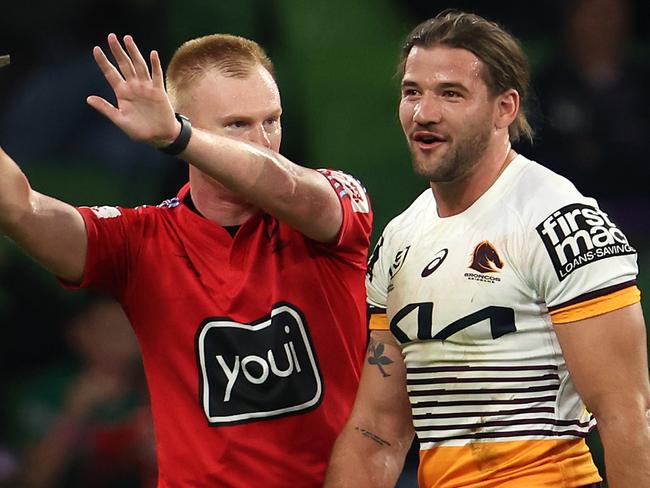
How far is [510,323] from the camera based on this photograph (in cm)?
330

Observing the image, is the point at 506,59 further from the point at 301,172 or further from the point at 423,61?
the point at 301,172

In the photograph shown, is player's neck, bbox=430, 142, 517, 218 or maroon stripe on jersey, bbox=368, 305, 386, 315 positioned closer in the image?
player's neck, bbox=430, 142, 517, 218

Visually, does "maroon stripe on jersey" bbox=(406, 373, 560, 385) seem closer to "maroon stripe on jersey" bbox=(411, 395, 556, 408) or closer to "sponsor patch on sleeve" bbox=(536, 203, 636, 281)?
"maroon stripe on jersey" bbox=(411, 395, 556, 408)

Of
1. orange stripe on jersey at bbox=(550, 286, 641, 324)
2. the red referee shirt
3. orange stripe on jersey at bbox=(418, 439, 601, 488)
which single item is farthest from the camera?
the red referee shirt

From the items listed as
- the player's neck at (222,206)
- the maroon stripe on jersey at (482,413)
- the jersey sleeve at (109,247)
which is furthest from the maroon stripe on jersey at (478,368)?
the jersey sleeve at (109,247)

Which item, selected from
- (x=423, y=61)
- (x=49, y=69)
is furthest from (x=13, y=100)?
(x=423, y=61)

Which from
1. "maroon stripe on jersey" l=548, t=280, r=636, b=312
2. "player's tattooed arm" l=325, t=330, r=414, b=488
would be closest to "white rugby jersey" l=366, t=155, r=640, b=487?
"maroon stripe on jersey" l=548, t=280, r=636, b=312

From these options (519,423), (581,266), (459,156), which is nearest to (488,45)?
(459,156)

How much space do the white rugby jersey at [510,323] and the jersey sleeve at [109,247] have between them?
2.75 feet

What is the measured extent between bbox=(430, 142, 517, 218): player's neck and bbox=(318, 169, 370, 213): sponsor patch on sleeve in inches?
12.0

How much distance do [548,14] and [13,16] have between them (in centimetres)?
314

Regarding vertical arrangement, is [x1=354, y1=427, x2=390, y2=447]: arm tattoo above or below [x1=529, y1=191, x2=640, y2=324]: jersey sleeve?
below

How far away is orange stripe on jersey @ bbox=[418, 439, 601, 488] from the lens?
3281 millimetres

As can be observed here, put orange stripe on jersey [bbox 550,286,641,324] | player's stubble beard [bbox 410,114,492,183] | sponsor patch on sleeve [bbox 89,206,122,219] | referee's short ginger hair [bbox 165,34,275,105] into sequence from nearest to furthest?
1. orange stripe on jersey [bbox 550,286,641,324]
2. player's stubble beard [bbox 410,114,492,183]
3. sponsor patch on sleeve [bbox 89,206,122,219]
4. referee's short ginger hair [bbox 165,34,275,105]
